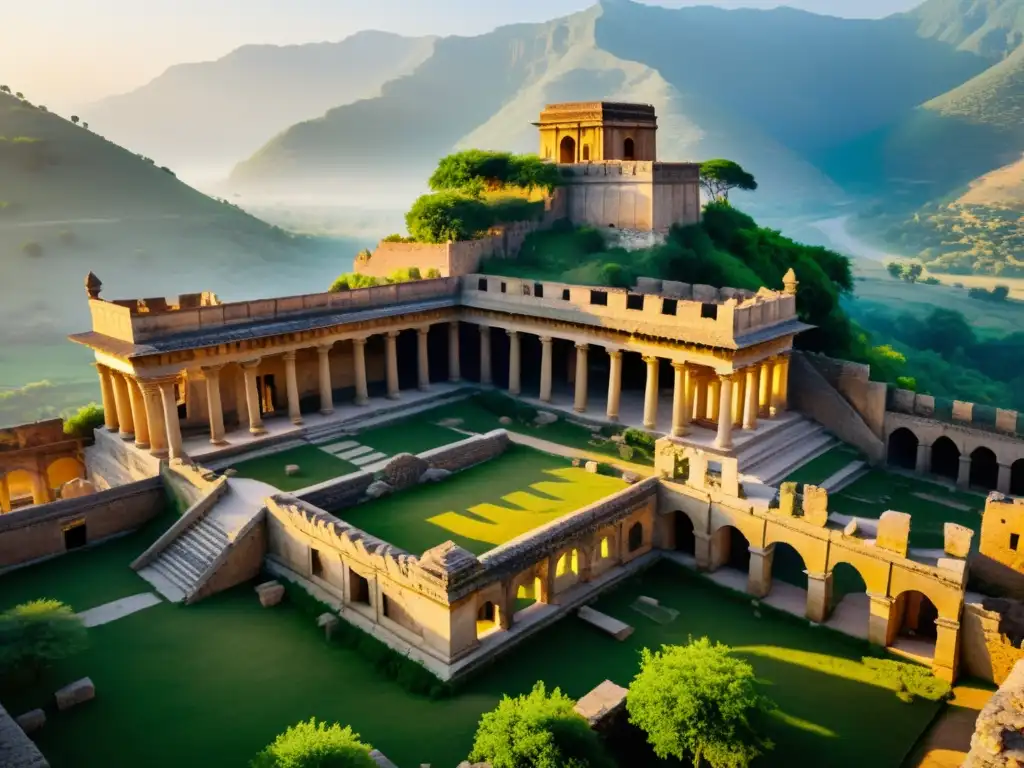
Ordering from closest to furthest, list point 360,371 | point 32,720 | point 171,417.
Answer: point 32,720 → point 171,417 → point 360,371

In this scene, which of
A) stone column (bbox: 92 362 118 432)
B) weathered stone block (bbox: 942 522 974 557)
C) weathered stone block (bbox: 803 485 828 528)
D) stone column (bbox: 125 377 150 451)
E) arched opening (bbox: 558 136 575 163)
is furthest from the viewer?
arched opening (bbox: 558 136 575 163)

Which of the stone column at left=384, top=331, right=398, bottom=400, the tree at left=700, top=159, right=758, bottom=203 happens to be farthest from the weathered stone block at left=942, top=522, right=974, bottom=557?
the tree at left=700, top=159, right=758, bottom=203

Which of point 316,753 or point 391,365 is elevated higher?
point 391,365

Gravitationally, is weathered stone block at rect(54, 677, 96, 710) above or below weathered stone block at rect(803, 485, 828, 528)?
below

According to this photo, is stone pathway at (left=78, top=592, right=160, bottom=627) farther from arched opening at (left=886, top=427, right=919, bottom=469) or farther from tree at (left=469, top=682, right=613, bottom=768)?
arched opening at (left=886, top=427, right=919, bottom=469)

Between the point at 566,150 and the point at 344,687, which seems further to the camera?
the point at 566,150

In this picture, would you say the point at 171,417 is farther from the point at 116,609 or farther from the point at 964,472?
the point at 964,472

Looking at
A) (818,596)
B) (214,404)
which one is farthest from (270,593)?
(818,596)
